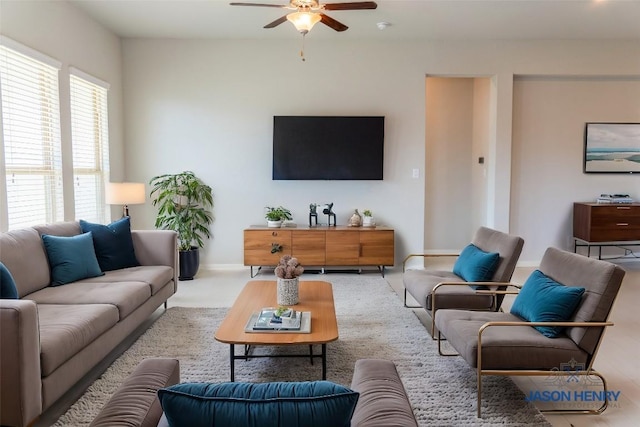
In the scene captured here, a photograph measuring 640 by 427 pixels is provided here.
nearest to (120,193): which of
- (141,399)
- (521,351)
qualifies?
(141,399)

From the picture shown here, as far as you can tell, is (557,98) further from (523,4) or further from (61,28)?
(61,28)

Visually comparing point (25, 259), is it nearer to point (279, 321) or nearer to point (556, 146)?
point (279, 321)

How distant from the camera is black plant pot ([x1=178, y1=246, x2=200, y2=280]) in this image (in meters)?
5.44

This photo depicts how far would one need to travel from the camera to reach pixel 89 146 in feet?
16.8

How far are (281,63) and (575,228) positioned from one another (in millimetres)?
4586

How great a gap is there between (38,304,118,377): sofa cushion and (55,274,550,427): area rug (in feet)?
1.04

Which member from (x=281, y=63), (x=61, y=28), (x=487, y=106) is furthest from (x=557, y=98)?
(x=61, y=28)

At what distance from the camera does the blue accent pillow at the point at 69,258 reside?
3.38 metres

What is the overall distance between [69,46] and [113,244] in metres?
2.18

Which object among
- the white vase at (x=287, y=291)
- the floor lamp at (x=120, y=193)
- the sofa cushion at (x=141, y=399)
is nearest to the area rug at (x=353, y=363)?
the white vase at (x=287, y=291)

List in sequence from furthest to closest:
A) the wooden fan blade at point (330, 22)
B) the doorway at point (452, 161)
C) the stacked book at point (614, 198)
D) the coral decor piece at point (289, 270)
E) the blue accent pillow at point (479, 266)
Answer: the doorway at point (452, 161) < the stacked book at point (614, 198) < the wooden fan blade at point (330, 22) < the blue accent pillow at point (479, 266) < the coral decor piece at point (289, 270)

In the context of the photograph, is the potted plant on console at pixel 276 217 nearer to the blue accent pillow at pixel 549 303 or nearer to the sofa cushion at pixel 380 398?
the blue accent pillow at pixel 549 303

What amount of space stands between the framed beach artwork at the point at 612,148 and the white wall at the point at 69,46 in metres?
6.24

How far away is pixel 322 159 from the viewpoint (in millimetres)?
5859
